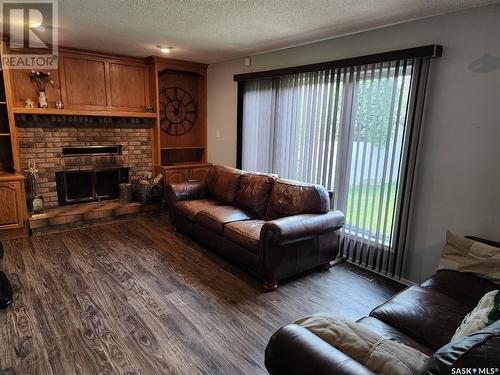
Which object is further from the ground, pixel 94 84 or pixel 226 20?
pixel 226 20

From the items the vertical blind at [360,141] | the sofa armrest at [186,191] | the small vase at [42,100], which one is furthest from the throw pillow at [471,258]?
the small vase at [42,100]

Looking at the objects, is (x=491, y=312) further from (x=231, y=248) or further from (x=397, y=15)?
(x=397, y=15)

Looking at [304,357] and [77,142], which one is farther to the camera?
[77,142]

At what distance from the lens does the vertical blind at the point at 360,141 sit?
2.90m

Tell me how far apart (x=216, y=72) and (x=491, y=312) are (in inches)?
194

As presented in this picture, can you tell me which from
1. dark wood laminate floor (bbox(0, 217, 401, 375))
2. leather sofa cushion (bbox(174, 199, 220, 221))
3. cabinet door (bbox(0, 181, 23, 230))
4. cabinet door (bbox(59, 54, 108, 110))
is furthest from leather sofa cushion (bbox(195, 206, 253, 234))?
cabinet door (bbox(59, 54, 108, 110))

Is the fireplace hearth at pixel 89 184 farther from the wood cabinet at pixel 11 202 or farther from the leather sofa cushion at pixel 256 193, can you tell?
the leather sofa cushion at pixel 256 193

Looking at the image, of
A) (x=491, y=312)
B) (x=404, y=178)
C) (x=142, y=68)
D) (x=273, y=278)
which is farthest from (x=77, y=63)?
(x=491, y=312)

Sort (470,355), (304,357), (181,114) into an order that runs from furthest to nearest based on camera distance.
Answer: (181,114) < (304,357) < (470,355)

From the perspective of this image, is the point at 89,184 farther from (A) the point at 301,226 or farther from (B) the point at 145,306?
(A) the point at 301,226

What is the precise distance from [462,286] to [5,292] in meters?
3.42

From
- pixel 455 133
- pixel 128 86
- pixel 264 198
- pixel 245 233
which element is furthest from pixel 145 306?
pixel 128 86

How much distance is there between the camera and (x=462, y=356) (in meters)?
0.90

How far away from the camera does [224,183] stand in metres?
4.11
